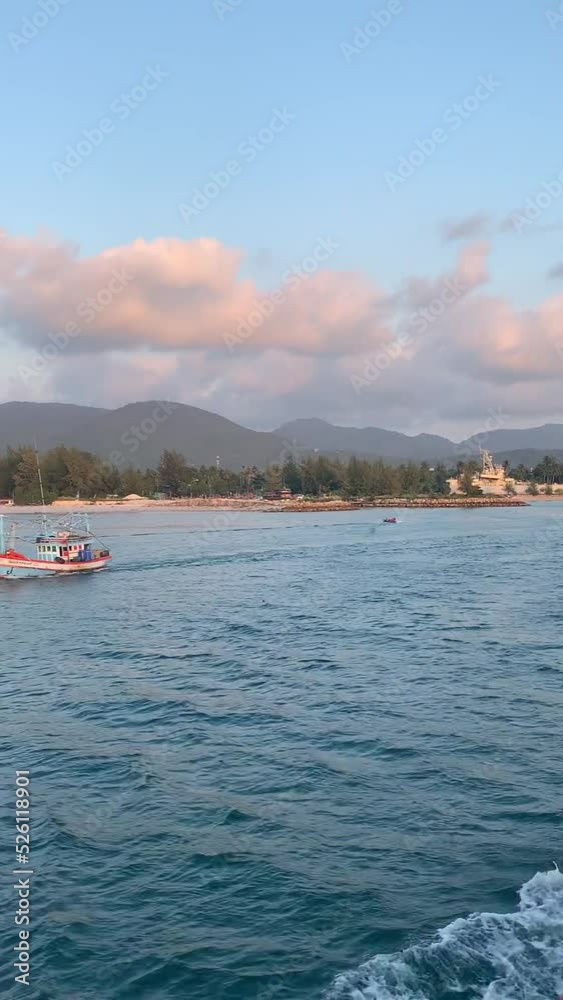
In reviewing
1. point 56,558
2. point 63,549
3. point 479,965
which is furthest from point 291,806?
point 63,549

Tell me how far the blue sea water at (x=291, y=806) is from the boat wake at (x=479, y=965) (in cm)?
3

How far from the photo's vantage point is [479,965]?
39.5 feet

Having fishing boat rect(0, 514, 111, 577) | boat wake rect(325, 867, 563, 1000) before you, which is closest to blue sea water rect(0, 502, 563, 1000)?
boat wake rect(325, 867, 563, 1000)

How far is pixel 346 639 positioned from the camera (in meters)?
36.5

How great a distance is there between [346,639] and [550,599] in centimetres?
1559

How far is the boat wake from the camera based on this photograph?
11.5m

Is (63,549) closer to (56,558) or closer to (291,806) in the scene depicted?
(56,558)

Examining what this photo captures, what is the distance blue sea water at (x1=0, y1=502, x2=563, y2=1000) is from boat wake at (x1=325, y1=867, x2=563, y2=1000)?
34 mm

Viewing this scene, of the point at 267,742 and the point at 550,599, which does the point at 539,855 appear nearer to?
the point at 267,742

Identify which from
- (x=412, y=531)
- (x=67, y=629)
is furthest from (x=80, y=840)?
(x=412, y=531)

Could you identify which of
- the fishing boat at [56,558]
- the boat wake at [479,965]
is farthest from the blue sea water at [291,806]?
the fishing boat at [56,558]

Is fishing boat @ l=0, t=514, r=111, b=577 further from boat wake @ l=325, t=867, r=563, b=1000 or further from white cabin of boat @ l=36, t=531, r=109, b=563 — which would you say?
boat wake @ l=325, t=867, r=563, b=1000

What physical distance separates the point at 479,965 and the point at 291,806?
6300 mm

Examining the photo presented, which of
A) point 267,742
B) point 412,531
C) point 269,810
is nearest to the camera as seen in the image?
point 269,810
